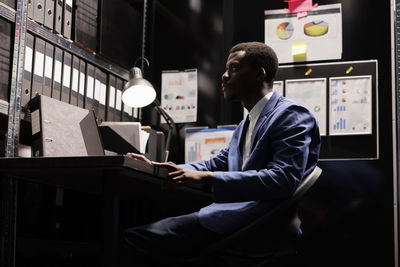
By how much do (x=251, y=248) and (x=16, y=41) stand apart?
1.37 metres

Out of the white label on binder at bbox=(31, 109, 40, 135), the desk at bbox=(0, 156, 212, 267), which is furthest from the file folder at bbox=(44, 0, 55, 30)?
the desk at bbox=(0, 156, 212, 267)

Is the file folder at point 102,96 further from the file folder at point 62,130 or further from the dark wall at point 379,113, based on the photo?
the dark wall at point 379,113

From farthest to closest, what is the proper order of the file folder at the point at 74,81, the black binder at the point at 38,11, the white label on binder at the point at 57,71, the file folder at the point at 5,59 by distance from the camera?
the file folder at the point at 74,81, the white label on binder at the point at 57,71, the black binder at the point at 38,11, the file folder at the point at 5,59

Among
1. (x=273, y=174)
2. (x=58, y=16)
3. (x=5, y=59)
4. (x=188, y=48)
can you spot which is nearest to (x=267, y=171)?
(x=273, y=174)

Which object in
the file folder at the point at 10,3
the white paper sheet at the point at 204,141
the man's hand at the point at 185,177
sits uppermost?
the file folder at the point at 10,3

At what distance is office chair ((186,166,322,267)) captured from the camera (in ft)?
5.10

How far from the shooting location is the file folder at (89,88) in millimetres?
2744

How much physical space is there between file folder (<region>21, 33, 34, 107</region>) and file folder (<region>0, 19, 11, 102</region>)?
0.09 m

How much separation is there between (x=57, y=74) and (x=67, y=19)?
12.1 inches

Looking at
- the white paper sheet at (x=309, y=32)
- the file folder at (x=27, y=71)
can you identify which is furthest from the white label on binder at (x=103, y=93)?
the white paper sheet at (x=309, y=32)

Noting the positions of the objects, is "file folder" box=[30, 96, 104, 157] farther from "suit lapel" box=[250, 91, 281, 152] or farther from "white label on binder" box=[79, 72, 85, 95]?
"suit lapel" box=[250, 91, 281, 152]

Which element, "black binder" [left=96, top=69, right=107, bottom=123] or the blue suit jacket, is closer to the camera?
the blue suit jacket

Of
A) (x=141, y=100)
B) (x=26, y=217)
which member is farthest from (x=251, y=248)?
(x=141, y=100)

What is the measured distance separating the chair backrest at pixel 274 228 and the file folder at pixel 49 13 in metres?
1.45
